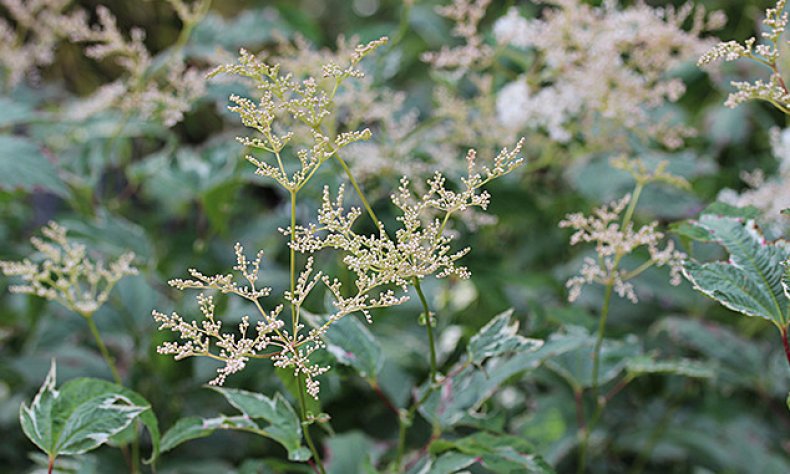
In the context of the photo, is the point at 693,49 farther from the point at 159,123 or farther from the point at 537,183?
the point at 159,123

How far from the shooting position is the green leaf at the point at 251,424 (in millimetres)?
624

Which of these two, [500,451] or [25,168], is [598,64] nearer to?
[500,451]

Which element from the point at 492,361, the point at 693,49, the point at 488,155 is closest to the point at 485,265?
the point at 488,155

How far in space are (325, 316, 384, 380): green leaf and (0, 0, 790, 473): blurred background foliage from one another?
12 centimetres

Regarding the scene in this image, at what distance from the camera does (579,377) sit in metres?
0.86

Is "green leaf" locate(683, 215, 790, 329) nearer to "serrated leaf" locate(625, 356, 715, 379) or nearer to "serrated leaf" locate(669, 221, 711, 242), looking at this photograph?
"serrated leaf" locate(669, 221, 711, 242)

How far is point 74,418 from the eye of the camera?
61 centimetres

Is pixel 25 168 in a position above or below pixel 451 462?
above

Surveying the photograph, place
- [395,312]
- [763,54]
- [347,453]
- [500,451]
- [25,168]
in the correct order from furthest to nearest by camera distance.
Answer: [395,312] < [25,168] < [347,453] < [500,451] < [763,54]

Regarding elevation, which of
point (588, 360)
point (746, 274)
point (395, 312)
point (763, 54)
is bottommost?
point (395, 312)

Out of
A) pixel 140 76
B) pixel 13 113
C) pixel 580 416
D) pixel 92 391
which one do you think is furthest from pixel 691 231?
pixel 13 113

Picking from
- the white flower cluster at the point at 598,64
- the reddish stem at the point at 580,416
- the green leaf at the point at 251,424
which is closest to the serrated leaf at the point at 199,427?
the green leaf at the point at 251,424

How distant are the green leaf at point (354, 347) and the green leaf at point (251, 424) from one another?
0.07m

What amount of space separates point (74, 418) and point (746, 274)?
21.9 inches
